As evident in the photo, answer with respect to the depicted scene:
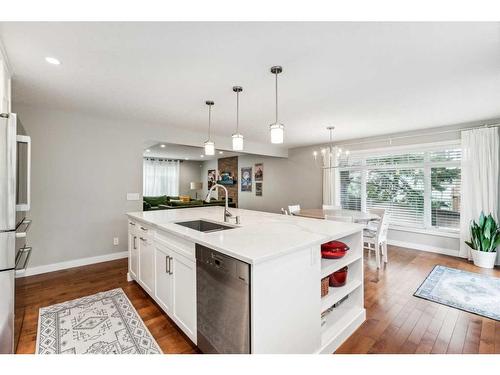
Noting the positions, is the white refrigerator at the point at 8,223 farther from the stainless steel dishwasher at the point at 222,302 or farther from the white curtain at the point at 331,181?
the white curtain at the point at 331,181

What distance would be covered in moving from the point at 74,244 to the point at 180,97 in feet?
8.77

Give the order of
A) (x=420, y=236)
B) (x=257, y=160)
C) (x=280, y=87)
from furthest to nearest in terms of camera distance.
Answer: (x=257, y=160) < (x=420, y=236) < (x=280, y=87)

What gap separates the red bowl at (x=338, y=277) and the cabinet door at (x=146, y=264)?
1612 millimetres

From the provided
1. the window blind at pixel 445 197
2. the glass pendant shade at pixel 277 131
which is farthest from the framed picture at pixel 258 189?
the glass pendant shade at pixel 277 131

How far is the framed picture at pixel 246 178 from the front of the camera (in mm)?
7910

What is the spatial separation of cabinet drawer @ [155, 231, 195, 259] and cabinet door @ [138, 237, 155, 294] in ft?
0.81

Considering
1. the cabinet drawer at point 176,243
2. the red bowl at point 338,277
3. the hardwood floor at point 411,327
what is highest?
the cabinet drawer at point 176,243

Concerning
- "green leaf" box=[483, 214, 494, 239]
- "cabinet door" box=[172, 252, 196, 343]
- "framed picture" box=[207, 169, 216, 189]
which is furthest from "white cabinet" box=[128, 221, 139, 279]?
"framed picture" box=[207, 169, 216, 189]

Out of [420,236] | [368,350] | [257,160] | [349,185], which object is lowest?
[368,350]

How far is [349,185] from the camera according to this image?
18.0 feet

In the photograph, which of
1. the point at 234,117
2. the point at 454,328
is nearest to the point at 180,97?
the point at 234,117

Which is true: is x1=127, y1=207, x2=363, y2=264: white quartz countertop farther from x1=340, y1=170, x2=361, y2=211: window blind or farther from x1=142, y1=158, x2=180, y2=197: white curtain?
x1=142, y1=158, x2=180, y2=197: white curtain

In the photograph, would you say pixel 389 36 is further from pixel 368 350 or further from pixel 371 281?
pixel 371 281

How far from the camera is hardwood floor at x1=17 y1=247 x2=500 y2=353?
1.78m
